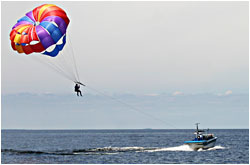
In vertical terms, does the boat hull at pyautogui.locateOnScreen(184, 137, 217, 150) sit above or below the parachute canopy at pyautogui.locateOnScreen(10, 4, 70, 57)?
below

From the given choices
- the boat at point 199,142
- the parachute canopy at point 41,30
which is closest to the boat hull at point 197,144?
the boat at point 199,142

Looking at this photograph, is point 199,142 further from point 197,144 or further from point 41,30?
point 41,30

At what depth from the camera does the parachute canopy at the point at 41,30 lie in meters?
30.8

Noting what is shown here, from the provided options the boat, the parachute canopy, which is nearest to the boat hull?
the boat

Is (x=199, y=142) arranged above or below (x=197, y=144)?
above

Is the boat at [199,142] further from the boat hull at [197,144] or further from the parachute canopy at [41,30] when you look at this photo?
the parachute canopy at [41,30]

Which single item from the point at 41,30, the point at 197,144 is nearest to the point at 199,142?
the point at 197,144

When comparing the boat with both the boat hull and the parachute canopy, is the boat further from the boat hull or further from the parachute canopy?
the parachute canopy

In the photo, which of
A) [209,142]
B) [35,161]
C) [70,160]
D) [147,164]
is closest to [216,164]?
[147,164]

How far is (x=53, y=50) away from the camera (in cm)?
3253

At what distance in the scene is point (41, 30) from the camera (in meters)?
30.8

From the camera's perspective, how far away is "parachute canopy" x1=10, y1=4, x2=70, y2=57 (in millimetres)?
30781

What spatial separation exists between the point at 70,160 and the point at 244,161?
18.9 metres

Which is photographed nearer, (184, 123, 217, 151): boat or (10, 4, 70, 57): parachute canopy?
(10, 4, 70, 57): parachute canopy
